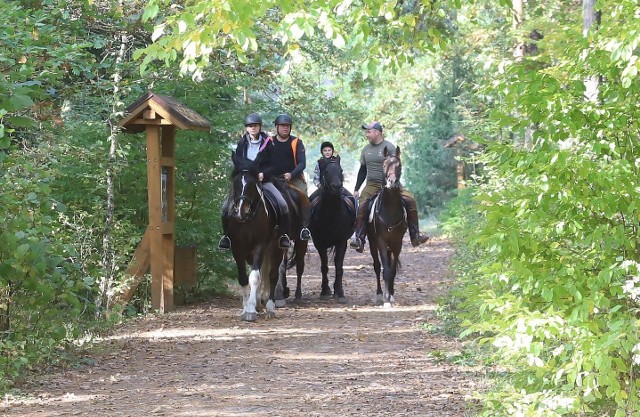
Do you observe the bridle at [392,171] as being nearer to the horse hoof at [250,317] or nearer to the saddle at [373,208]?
the saddle at [373,208]

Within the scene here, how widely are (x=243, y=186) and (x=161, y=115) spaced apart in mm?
1718

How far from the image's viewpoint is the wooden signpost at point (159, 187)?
559 inches

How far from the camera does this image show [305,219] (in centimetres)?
1600

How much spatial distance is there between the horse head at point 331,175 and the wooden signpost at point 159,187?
8.11 feet

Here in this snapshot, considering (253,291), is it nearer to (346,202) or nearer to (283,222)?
(283,222)

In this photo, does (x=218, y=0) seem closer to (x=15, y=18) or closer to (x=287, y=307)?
(x=15, y=18)

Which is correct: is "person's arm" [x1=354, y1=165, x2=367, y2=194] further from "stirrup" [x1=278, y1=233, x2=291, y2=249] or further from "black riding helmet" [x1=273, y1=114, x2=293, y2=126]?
"stirrup" [x1=278, y1=233, x2=291, y2=249]

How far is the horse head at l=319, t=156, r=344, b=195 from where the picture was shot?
1620cm

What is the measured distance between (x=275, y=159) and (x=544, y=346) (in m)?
9.79

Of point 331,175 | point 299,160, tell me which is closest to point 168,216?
point 299,160

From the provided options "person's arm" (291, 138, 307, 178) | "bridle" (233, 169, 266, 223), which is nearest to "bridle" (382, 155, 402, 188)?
"person's arm" (291, 138, 307, 178)

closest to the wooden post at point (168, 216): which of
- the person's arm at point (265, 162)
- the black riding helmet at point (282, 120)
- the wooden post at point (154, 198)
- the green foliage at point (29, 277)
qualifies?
the wooden post at point (154, 198)

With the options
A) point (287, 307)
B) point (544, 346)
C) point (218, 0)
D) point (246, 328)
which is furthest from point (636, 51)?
point (287, 307)

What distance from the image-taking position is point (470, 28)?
101ft
